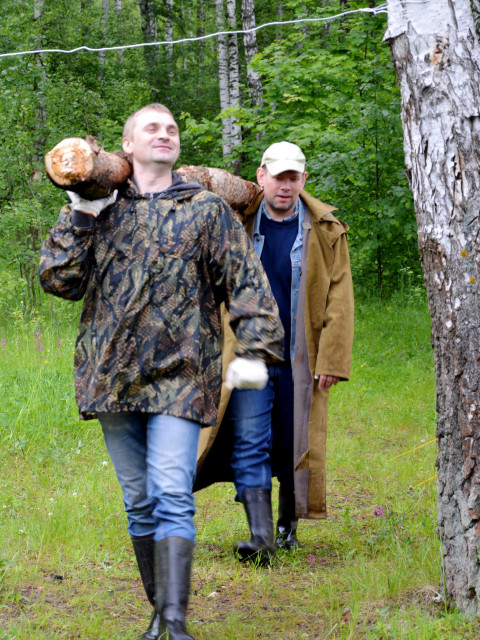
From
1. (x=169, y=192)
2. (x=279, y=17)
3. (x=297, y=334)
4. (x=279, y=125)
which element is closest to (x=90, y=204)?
(x=169, y=192)

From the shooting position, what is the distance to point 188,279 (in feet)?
9.40

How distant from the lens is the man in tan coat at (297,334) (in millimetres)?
4117

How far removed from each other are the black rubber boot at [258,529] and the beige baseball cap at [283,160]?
1.69m

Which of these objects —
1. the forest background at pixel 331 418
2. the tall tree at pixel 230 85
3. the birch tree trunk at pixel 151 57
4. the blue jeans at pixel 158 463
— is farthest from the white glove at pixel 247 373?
the birch tree trunk at pixel 151 57

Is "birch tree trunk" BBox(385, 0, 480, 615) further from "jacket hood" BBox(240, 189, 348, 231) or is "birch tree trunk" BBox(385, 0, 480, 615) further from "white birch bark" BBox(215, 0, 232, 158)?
"white birch bark" BBox(215, 0, 232, 158)

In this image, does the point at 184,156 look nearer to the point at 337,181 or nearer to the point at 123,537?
the point at 337,181

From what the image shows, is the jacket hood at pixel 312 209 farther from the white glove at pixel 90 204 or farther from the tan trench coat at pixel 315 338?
the white glove at pixel 90 204

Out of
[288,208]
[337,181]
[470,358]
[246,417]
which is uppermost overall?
[337,181]

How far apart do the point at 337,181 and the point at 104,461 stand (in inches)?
252

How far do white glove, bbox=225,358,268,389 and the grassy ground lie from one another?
3.42 feet

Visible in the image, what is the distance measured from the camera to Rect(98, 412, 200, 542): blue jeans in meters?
2.78

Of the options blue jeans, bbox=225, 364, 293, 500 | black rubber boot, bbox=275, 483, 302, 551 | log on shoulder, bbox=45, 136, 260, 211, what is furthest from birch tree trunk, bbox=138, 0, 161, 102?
log on shoulder, bbox=45, 136, 260, 211

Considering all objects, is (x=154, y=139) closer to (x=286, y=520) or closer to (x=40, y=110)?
(x=286, y=520)

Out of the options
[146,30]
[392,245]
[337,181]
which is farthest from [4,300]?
[146,30]
